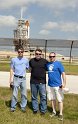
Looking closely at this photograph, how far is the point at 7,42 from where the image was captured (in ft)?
96.2

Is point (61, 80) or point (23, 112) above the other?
point (61, 80)

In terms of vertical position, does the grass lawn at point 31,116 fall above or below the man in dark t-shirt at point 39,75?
below

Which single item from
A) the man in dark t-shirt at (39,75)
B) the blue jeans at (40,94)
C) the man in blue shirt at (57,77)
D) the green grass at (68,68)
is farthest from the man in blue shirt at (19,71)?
the green grass at (68,68)

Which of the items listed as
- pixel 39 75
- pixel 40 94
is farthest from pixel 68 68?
pixel 39 75

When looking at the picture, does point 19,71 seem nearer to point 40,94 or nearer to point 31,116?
point 40,94

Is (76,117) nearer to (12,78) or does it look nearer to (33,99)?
(33,99)

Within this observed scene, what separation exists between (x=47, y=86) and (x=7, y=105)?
1.58 m

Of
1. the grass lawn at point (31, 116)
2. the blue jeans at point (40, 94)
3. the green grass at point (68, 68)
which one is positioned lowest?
the green grass at point (68, 68)

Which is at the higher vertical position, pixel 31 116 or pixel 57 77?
pixel 57 77

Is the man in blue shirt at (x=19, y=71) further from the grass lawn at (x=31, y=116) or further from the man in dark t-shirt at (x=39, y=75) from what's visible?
the grass lawn at (x=31, y=116)

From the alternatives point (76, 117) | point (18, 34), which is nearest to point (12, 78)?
point (76, 117)

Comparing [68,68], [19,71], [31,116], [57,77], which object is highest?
A: [19,71]

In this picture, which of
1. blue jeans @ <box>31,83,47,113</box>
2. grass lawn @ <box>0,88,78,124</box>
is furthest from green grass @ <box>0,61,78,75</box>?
blue jeans @ <box>31,83,47,113</box>

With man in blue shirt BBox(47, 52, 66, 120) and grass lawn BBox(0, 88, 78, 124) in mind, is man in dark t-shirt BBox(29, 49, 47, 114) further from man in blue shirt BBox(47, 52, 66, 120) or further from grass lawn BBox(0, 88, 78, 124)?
grass lawn BBox(0, 88, 78, 124)
